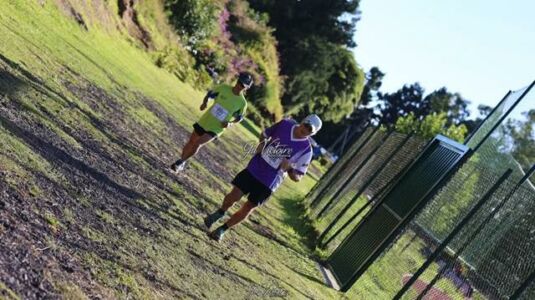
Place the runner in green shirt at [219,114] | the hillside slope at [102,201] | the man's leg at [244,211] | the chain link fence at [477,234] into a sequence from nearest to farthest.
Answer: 1. the hillside slope at [102,201]
2. the chain link fence at [477,234]
3. the man's leg at [244,211]
4. the runner in green shirt at [219,114]

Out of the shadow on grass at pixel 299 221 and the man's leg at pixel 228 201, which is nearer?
the man's leg at pixel 228 201

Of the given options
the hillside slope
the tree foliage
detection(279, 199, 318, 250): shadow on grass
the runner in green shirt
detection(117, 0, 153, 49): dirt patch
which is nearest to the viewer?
the hillside slope

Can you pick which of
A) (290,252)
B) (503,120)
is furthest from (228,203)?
(503,120)

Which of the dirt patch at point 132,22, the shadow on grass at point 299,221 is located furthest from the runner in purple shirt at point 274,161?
the dirt patch at point 132,22

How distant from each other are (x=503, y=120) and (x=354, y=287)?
357cm

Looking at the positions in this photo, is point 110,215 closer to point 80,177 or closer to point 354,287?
point 80,177

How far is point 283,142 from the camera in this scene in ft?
28.9

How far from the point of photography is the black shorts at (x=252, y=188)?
8.90 meters

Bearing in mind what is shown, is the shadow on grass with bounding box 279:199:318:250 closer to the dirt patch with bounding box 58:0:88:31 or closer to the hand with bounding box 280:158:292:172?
the hand with bounding box 280:158:292:172

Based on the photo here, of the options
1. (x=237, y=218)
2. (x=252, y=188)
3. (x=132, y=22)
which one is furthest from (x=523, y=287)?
(x=132, y=22)

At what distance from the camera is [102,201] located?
768 cm

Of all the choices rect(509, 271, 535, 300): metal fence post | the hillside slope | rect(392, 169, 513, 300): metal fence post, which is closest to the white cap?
the hillside slope

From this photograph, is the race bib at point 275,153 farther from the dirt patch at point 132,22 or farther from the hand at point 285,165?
the dirt patch at point 132,22

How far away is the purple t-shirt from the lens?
28.8 ft
